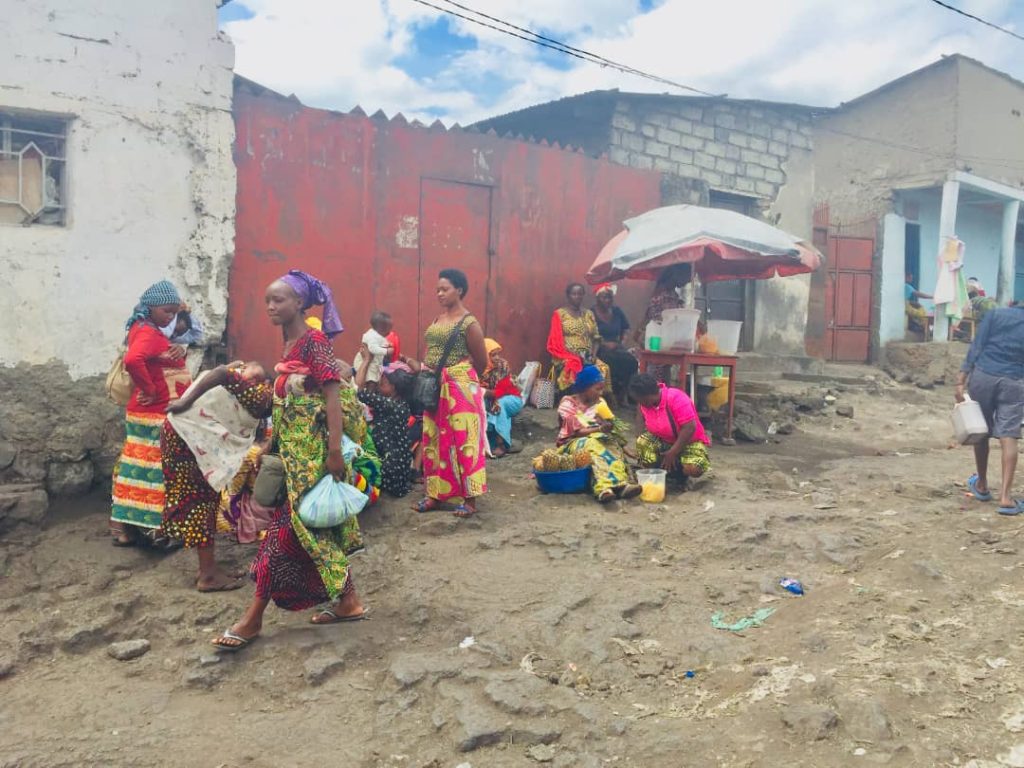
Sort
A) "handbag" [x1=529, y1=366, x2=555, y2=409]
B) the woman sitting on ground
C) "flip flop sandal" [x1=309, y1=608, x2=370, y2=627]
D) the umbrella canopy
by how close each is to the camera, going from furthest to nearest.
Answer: "handbag" [x1=529, y1=366, x2=555, y2=409], the umbrella canopy, the woman sitting on ground, "flip flop sandal" [x1=309, y1=608, x2=370, y2=627]

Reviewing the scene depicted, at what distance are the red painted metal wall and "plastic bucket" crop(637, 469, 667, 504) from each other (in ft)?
9.86

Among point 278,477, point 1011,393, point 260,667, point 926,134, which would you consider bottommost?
point 260,667

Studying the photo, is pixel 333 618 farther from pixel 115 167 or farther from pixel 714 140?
pixel 714 140

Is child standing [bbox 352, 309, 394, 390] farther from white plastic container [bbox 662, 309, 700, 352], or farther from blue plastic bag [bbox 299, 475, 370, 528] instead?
→ blue plastic bag [bbox 299, 475, 370, 528]

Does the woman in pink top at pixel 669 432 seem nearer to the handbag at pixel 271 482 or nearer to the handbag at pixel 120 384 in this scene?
the handbag at pixel 271 482

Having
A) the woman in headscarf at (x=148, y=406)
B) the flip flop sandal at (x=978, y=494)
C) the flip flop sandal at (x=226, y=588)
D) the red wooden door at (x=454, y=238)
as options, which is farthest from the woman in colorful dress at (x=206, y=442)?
the flip flop sandal at (x=978, y=494)

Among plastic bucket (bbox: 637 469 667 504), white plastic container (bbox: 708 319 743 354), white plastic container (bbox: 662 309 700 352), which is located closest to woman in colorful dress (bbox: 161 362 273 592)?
plastic bucket (bbox: 637 469 667 504)

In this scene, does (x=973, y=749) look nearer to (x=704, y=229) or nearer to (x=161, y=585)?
(x=161, y=585)

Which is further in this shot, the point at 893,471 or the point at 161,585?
the point at 893,471

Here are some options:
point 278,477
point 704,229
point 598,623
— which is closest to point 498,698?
point 598,623

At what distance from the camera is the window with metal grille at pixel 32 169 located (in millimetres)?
5613

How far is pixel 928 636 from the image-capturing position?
3.37 m

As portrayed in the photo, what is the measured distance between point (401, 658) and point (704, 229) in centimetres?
548

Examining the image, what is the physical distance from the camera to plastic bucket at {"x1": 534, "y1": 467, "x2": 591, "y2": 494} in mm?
5943
